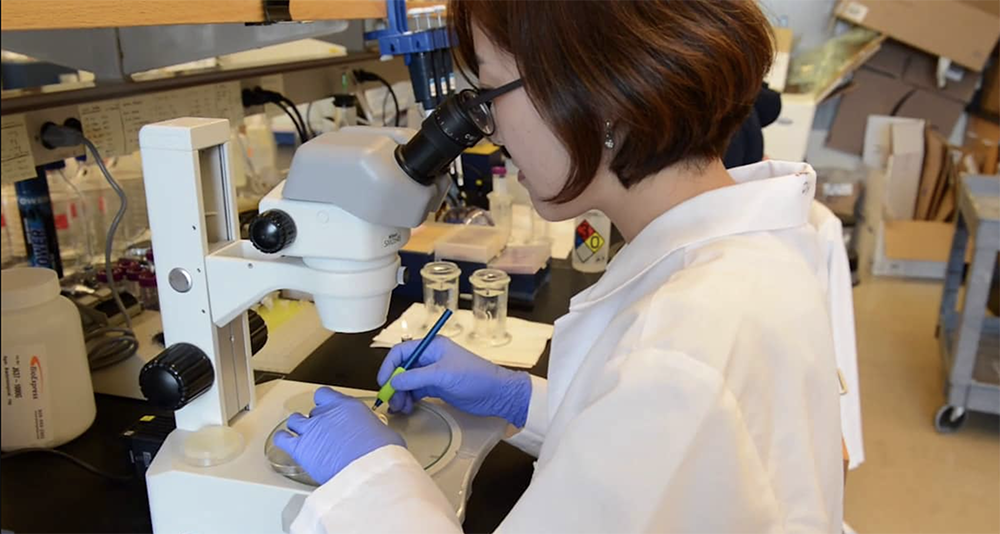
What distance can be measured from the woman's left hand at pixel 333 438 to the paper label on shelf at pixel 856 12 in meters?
4.12

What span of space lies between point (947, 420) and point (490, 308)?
2.03m

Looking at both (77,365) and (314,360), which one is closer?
(77,365)

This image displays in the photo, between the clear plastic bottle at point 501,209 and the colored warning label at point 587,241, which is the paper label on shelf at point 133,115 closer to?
the clear plastic bottle at point 501,209

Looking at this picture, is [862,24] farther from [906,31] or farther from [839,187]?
[839,187]

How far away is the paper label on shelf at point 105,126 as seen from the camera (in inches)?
53.5

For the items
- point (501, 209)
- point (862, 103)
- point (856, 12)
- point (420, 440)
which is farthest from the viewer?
point (862, 103)

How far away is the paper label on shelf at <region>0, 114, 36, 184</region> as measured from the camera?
1.17 meters

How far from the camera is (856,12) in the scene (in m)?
4.13

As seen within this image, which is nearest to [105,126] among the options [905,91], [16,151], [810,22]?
[16,151]

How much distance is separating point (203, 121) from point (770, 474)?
0.73m

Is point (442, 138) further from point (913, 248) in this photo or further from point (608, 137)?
point (913, 248)

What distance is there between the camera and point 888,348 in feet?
10.8

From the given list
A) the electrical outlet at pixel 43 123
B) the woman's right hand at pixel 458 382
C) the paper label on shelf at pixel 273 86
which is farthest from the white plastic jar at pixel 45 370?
the paper label on shelf at pixel 273 86

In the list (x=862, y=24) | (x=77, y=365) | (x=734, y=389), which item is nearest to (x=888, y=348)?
(x=862, y=24)
